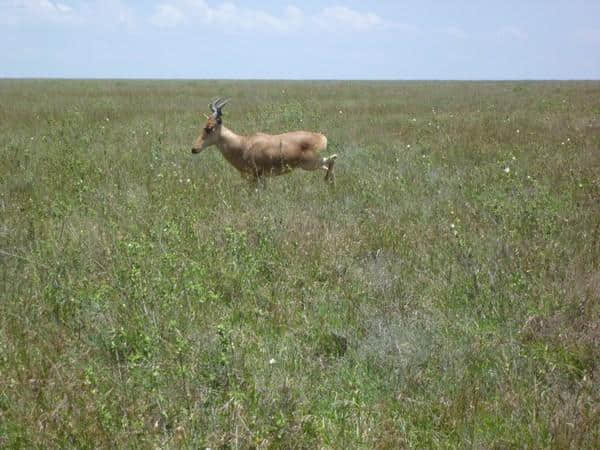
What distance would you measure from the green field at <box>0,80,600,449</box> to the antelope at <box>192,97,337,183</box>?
47 centimetres

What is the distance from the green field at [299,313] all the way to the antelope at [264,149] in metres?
0.47

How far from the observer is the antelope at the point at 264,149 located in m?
9.54

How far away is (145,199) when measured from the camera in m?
7.78

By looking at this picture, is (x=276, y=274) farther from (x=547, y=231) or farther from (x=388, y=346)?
(x=547, y=231)

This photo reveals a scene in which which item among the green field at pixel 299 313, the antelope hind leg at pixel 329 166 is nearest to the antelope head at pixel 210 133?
the green field at pixel 299 313

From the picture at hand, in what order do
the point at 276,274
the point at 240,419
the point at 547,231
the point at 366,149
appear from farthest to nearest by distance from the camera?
the point at 366,149 → the point at 547,231 → the point at 276,274 → the point at 240,419

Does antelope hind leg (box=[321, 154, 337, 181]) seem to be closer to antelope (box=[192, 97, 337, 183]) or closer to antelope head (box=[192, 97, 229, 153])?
antelope (box=[192, 97, 337, 183])

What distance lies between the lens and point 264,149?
952 cm

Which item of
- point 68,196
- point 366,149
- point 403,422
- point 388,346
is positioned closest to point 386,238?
point 388,346

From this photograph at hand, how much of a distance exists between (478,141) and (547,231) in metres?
6.99

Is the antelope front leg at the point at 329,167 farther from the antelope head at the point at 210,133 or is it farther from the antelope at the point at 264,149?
the antelope head at the point at 210,133

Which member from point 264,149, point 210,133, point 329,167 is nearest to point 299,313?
point 264,149

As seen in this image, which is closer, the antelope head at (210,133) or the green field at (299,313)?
the green field at (299,313)

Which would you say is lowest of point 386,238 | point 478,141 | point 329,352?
point 329,352
